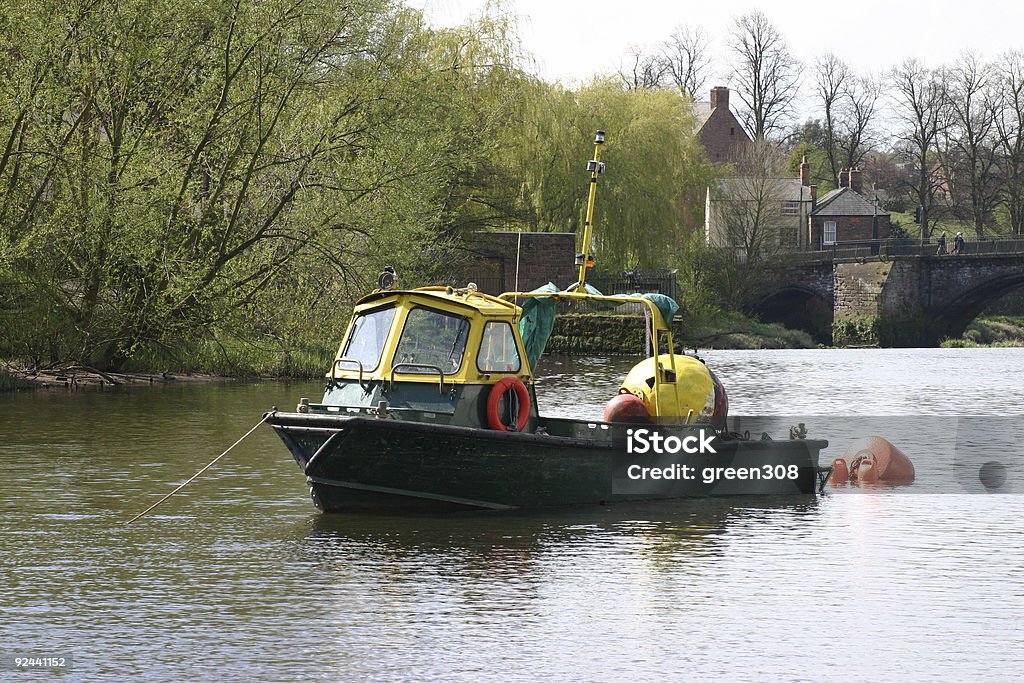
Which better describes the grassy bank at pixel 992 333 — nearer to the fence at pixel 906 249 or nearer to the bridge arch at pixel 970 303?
the bridge arch at pixel 970 303

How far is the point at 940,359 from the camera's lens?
5897cm

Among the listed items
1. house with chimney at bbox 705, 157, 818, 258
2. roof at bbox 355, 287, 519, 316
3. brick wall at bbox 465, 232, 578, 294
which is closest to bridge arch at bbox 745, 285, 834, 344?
house with chimney at bbox 705, 157, 818, 258

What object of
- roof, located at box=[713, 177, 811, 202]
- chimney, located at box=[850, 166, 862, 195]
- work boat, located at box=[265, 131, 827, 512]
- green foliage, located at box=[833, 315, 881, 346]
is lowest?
work boat, located at box=[265, 131, 827, 512]

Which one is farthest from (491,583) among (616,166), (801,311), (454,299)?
(801,311)

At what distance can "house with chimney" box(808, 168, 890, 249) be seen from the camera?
97.9 metres

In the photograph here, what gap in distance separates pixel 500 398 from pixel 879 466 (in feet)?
21.2

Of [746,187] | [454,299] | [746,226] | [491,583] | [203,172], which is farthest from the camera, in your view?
[746,187]

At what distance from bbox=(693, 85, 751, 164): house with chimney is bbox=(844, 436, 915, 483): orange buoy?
285 feet

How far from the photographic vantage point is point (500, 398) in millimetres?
15125

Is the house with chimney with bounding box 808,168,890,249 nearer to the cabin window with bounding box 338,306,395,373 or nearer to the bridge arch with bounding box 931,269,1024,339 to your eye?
the bridge arch with bounding box 931,269,1024,339

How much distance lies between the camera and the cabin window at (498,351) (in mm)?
15219

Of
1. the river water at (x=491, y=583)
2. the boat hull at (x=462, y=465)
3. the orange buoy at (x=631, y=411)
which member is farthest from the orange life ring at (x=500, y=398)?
the orange buoy at (x=631, y=411)

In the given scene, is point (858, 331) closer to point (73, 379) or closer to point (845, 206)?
point (845, 206)

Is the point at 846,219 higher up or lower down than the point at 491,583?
higher up
